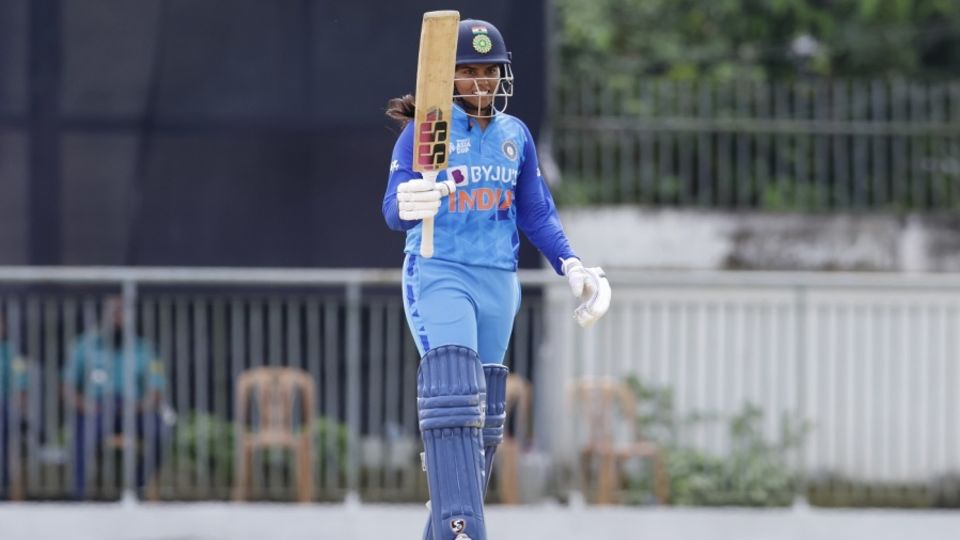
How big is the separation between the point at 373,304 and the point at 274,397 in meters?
0.80

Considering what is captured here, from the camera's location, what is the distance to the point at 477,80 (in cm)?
614

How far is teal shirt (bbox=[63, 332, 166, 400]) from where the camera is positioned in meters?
10.4

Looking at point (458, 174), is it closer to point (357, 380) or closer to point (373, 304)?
point (357, 380)

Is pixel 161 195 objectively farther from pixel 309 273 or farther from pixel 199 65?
pixel 309 273

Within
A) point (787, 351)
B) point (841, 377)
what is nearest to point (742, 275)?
point (787, 351)

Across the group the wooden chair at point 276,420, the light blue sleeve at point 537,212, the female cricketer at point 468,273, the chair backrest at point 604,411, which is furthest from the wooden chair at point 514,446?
the female cricketer at point 468,273

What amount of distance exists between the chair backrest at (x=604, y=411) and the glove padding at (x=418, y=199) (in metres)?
4.81

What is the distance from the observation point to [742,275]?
1015cm

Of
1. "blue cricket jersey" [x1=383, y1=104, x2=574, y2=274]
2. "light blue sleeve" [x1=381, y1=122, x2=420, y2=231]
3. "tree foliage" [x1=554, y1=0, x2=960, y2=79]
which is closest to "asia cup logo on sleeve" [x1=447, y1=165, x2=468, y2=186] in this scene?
"blue cricket jersey" [x1=383, y1=104, x2=574, y2=274]

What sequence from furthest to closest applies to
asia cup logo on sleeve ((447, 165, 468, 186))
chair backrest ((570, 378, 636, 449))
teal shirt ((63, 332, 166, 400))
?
chair backrest ((570, 378, 636, 449)) → teal shirt ((63, 332, 166, 400)) → asia cup logo on sleeve ((447, 165, 468, 186))

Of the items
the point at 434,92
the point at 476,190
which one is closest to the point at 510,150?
the point at 476,190

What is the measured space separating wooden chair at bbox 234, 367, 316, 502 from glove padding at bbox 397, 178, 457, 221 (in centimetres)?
482

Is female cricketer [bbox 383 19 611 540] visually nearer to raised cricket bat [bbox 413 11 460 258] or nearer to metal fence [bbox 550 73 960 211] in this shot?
raised cricket bat [bbox 413 11 460 258]

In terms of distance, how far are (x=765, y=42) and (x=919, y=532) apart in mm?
11620
